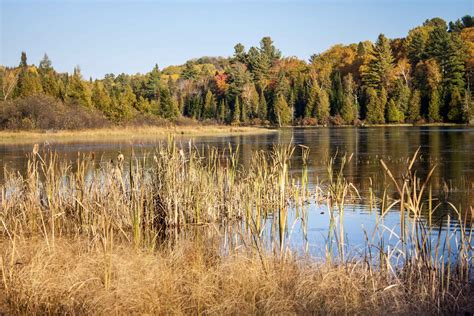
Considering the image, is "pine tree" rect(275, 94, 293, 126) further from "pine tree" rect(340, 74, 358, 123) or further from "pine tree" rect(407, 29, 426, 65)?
"pine tree" rect(407, 29, 426, 65)

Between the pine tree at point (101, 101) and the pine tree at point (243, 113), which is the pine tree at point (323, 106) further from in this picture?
the pine tree at point (101, 101)

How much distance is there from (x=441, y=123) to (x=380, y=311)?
7458cm

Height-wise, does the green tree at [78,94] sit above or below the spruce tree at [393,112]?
above

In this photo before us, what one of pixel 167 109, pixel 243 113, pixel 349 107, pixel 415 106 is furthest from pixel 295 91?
pixel 167 109

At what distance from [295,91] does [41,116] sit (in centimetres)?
5255

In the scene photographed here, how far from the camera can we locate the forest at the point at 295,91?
62.2 m

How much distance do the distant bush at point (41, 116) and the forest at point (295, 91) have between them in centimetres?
9

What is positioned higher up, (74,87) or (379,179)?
(74,87)

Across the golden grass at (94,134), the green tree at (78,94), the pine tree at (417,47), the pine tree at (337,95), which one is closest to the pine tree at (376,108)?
the pine tree at (337,95)

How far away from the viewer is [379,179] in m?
17.7

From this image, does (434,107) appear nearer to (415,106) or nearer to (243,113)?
(415,106)

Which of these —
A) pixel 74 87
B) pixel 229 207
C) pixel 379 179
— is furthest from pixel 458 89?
pixel 229 207

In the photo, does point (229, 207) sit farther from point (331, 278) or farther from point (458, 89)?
point (458, 89)

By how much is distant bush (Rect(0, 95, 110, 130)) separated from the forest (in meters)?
0.09
